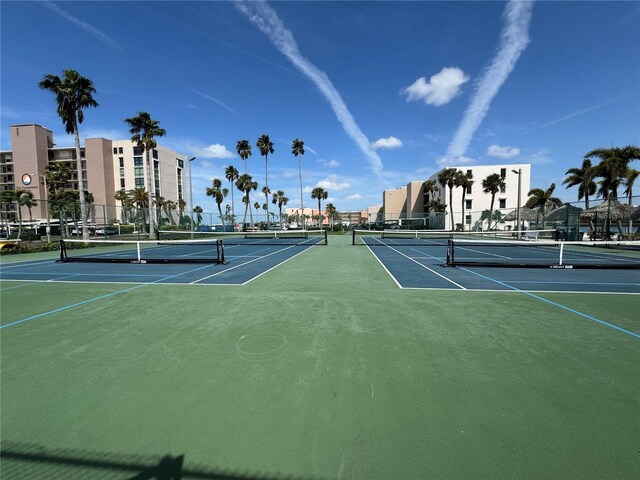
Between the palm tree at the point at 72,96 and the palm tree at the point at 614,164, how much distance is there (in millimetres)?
51885

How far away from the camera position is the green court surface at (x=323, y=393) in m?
2.44

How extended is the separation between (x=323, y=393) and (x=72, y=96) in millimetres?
39032

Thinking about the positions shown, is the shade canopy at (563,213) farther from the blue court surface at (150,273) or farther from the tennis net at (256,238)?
the blue court surface at (150,273)

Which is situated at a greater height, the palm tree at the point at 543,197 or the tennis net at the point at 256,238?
the palm tree at the point at 543,197

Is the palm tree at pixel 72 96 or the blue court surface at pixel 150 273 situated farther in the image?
the palm tree at pixel 72 96

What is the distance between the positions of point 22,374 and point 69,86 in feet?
119

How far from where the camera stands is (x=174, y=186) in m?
102

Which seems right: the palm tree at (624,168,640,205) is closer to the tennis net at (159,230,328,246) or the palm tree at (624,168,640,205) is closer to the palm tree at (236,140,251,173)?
the tennis net at (159,230,328,246)

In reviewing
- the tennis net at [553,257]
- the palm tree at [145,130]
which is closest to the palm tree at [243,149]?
the palm tree at [145,130]

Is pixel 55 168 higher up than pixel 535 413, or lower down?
higher up

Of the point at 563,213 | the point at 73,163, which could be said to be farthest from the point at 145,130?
the point at 73,163

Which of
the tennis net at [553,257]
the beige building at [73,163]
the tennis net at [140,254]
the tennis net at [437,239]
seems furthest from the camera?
the beige building at [73,163]

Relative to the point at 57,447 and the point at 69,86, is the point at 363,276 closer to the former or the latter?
the point at 57,447

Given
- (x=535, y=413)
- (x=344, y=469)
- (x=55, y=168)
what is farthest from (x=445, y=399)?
(x=55, y=168)
